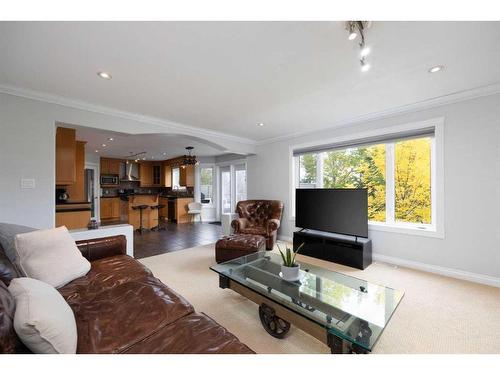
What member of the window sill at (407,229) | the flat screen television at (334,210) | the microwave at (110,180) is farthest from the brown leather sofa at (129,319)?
the microwave at (110,180)

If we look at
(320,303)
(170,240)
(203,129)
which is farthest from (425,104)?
(170,240)

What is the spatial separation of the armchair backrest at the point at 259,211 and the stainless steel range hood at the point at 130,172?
18.9 feet

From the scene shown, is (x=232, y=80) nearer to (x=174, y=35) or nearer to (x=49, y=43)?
(x=174, y=35)

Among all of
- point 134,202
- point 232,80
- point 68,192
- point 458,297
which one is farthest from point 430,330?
point 134,202

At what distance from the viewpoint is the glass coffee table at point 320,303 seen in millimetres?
1310

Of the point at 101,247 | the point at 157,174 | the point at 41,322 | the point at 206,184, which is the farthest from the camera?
the point at 157,174

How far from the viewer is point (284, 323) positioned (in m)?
1.76

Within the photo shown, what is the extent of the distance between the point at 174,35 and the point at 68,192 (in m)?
4.81

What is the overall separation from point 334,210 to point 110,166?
26.5ft

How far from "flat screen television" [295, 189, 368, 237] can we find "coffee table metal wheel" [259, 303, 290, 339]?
2.15 metres

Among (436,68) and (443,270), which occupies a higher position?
(436,68)

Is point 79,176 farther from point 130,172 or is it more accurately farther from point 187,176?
point 130,172

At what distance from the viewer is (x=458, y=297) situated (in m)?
2.30
